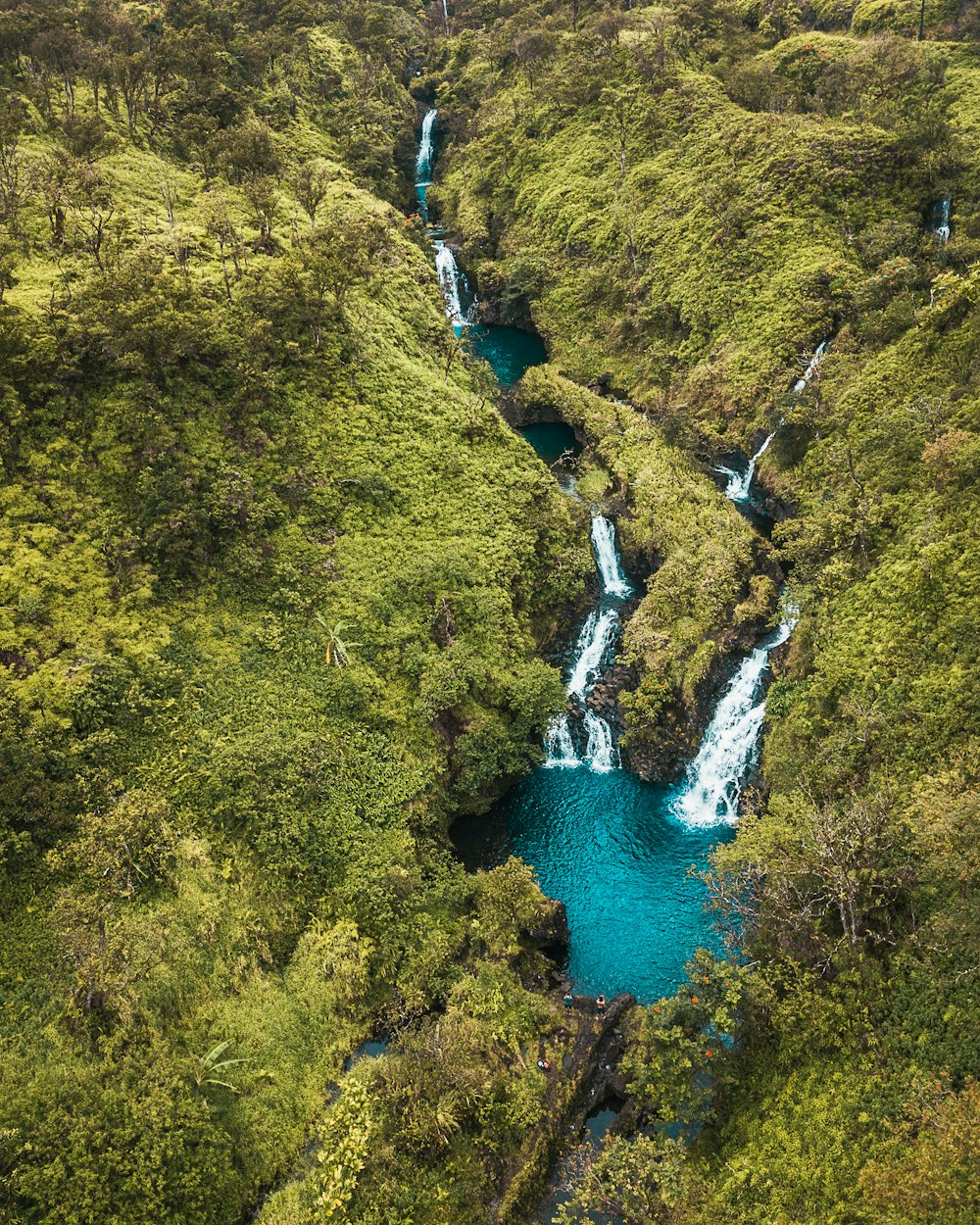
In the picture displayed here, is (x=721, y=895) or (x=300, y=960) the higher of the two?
(x=721, y=895)

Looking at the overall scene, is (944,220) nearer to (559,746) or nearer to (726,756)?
(726,756)

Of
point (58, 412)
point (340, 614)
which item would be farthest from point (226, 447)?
point (340, 614)

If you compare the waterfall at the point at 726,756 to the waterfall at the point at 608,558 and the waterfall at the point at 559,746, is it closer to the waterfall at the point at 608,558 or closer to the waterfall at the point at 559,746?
the waterfall at the point at 559,746

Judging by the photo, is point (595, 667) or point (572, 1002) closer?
point (572, 1002)

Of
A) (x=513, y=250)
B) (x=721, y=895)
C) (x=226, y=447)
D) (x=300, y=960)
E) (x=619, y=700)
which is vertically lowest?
(x=300, y=960)

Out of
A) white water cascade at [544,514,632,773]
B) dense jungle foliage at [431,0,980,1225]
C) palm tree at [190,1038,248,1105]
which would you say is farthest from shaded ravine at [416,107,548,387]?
palm tree at [190,1038,248,1105]

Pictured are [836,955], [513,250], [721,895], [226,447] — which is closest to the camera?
[836,955]

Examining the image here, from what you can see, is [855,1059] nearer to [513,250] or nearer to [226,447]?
[226,447]

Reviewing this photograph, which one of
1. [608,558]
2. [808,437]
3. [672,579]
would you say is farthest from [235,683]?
[808,437]
